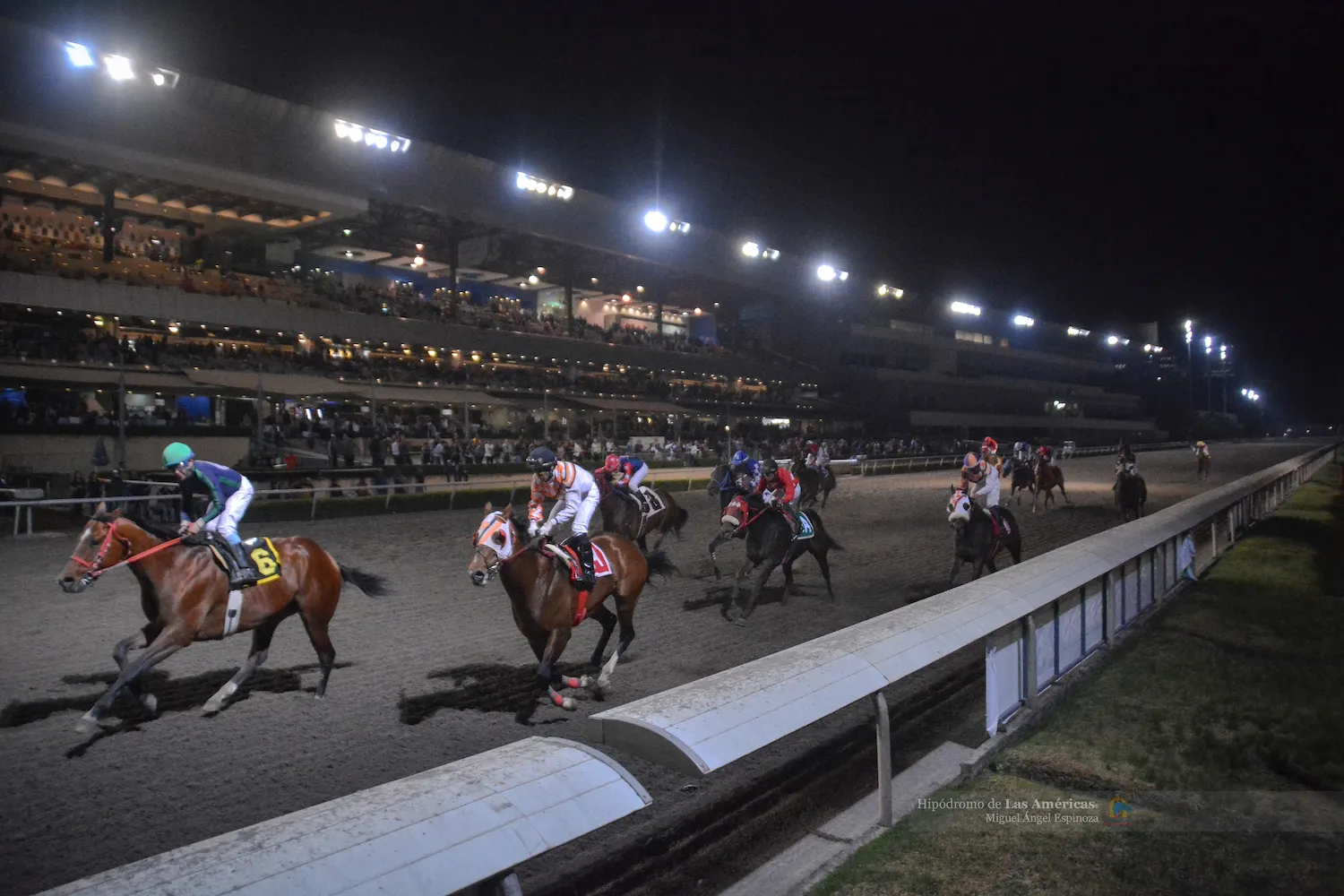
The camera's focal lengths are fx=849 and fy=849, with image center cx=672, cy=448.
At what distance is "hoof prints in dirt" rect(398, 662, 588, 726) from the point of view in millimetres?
5727

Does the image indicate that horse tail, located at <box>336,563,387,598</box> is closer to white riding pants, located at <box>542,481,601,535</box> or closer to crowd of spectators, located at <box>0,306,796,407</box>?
white riding pants, located at <box>542,481,601,535</box>

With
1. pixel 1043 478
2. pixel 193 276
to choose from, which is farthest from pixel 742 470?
pixel 193 276

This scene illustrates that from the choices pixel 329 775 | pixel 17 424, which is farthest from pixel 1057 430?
pixel 329 775

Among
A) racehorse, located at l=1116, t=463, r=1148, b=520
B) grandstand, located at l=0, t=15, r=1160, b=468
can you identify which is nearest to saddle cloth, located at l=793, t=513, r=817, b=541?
racehorse, located at l=1116, t=463, r=1148, b=520

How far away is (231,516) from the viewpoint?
595 centimetres

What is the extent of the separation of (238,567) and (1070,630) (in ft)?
18.9

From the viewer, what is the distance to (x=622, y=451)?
26969 mm

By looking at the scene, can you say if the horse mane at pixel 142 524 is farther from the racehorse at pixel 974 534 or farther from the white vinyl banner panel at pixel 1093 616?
the racehorse at pixel 974 534

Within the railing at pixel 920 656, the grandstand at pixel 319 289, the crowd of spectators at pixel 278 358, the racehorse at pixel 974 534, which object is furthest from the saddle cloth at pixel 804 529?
the crowd of spectators at pixel 278 358

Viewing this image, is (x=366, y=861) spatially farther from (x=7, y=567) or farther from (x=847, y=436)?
(x=847, y=436)

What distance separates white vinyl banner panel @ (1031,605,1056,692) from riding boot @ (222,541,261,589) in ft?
17.1

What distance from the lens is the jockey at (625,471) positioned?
10502mm

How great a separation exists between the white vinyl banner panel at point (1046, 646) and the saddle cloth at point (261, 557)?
517cm

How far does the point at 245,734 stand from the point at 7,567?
8.33 metres
